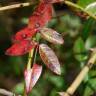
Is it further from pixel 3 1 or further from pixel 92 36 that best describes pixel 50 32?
pixel 92 36

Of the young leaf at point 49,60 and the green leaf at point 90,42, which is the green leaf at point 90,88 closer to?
the young leaf at point 49,60

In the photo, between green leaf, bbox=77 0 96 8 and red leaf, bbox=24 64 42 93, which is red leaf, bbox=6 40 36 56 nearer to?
red leaf, bbox=24 64 42 93

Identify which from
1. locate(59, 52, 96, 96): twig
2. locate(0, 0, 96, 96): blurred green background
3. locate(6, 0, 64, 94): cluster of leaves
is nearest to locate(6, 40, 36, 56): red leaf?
locate(6, 0, 64, 94): cluster of leaves

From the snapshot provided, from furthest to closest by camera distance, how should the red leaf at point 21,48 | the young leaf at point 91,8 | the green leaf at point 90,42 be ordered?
the green leaf at point 90,42, the young leaf at point 91,8, the red leaf at point 21,48

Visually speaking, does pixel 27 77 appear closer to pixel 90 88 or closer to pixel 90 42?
pixel 90 88

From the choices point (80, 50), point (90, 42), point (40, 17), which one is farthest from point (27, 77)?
point (90, 42)

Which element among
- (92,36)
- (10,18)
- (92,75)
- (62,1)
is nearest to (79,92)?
(92,75)

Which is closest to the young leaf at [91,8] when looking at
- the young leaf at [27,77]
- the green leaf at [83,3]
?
the green leaf at [83,3]
